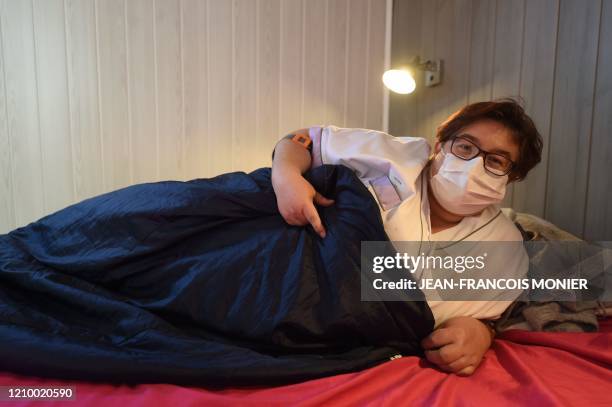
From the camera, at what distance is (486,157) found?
787 mm

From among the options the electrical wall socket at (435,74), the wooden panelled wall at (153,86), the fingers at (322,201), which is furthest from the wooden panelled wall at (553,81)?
the fingers at (322,201)

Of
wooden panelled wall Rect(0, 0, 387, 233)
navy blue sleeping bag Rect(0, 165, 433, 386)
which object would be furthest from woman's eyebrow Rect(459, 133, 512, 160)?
wooden panelled wall Rect(0, 0, 387, 233)

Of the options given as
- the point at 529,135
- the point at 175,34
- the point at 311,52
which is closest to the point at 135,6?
the point at 175,34

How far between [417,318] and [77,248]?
633 millimetres

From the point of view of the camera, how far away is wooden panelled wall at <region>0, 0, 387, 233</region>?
1.57 meters

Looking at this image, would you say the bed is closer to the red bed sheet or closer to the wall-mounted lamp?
the red bed sheet

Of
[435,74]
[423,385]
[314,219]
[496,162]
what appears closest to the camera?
[423,385]

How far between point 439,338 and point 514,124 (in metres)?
0.48

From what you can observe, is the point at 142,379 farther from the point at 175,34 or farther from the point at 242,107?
the point at 175,34

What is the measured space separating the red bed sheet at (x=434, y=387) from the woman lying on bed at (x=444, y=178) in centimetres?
6

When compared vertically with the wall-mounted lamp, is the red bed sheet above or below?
below

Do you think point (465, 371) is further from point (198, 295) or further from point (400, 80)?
point (400, 80)

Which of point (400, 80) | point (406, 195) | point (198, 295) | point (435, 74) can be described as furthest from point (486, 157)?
point (435, 74)

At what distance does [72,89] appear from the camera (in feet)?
5.25
